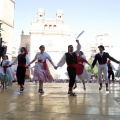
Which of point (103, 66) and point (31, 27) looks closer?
point (103, 66)

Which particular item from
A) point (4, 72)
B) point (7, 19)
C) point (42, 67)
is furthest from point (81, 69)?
point (7, 19)

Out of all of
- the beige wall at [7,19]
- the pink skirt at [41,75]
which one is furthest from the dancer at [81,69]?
the beige wall at [7,19]

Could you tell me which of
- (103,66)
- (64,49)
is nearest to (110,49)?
(64,49)

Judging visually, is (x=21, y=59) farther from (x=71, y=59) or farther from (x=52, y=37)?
(x=52, y=37)

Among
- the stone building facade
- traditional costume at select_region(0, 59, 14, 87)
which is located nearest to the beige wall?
the stone building facade

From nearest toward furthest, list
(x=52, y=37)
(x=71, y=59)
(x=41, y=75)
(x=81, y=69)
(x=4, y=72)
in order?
(x=71, y=59)
(x=41, y=75)
(x=81, y=69)
(x=4, y=72)
(x=52, y=37)

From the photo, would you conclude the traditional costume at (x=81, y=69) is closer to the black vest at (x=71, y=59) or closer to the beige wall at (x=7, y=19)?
the black vest at (x=71, y=59)

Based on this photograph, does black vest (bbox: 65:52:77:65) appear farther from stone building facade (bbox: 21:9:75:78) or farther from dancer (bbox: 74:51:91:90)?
stone building facade (bbox: 21:9:75:78)

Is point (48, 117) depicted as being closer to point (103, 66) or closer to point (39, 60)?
point (39, 60)

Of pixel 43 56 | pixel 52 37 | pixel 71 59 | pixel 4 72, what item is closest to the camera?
pixel 71 59

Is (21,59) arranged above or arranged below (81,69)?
above

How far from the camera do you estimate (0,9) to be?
159 feet

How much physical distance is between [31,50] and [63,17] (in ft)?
44.8

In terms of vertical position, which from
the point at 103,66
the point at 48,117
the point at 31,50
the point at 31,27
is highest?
the point at 31,27
